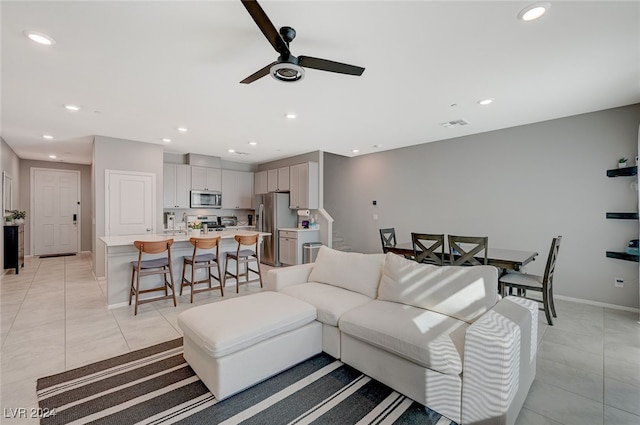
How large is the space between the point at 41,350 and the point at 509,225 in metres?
6.13

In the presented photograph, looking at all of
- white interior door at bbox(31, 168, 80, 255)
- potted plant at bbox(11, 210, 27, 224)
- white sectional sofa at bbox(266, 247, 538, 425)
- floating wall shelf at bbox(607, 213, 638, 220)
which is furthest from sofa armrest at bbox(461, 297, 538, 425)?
white interior door at bbox(31, 168, 80, 255)

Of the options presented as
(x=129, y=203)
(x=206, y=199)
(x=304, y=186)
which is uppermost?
(x=304, y=186)

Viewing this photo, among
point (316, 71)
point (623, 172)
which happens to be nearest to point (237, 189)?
point (316, 71)

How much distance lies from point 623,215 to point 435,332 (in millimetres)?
3638

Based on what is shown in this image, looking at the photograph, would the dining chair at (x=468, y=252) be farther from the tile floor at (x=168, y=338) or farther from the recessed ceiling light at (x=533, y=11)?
the recessed ceiling light at (x=533, y=11)

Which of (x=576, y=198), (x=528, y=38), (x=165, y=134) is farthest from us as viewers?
(x=165, y=134)

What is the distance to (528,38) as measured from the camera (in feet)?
7.23

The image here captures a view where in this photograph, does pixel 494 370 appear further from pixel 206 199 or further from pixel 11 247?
pixel 11 247

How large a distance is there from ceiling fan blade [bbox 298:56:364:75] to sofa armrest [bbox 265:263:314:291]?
81.8 inches

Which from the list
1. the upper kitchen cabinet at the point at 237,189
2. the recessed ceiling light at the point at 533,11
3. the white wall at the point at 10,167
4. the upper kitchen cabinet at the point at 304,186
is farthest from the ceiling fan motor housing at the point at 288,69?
the white wall at the point at 10,167

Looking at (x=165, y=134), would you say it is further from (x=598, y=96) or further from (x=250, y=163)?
(x=598, y=96)

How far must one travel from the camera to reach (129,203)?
5383mm

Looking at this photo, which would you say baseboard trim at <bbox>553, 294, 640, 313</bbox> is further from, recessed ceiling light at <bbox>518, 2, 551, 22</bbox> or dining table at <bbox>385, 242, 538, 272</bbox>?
recessed ceiling light at <bbox>518, 2, 551, 22</bbox>

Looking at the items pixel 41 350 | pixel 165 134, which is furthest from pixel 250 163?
pixel 41 350
